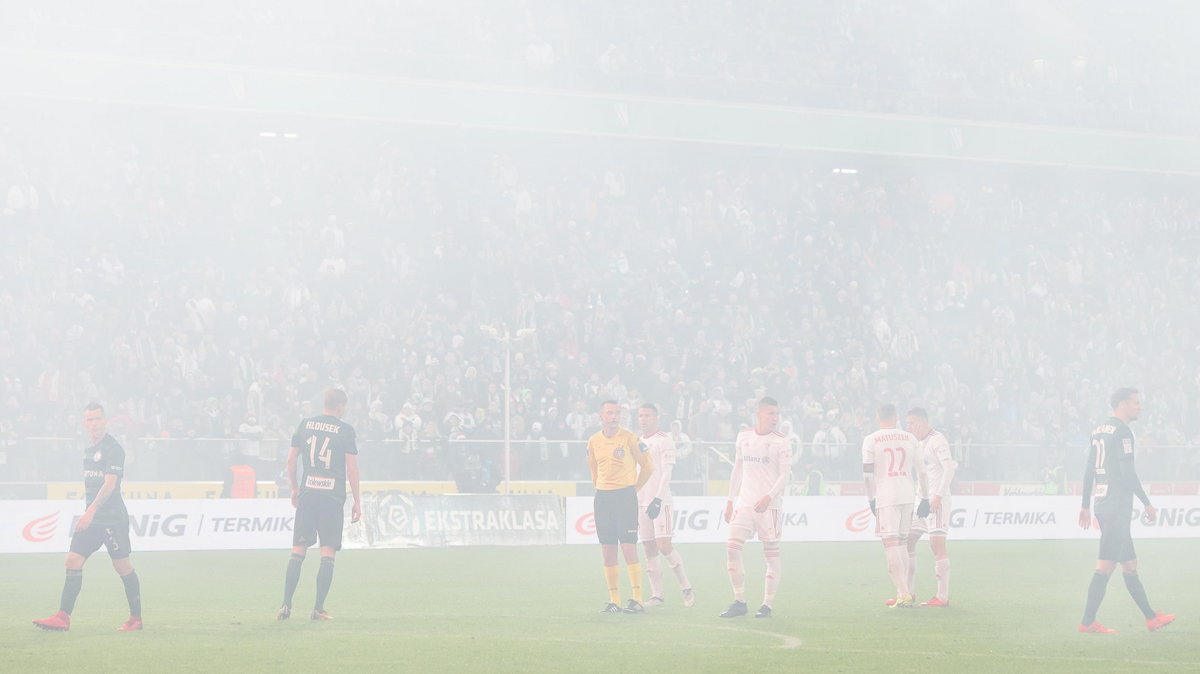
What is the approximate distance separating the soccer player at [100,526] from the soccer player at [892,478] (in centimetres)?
696

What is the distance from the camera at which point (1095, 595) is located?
11.4 m

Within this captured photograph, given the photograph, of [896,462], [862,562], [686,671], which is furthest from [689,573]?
[686,671]

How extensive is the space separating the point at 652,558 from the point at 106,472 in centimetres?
544

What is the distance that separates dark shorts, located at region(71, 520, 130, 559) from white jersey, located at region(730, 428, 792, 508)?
17.8ft

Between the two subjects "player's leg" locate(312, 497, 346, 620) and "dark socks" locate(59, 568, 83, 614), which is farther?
"player's leg" locate(312, 497, 346, 620)

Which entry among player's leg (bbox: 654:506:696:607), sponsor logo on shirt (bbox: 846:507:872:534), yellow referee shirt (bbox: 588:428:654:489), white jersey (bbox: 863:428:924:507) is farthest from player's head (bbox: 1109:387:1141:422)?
sponsor logo on shirt (bbox: 846:507:872:534)

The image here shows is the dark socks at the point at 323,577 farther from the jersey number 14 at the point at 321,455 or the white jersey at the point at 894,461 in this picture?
the white jersey at the point at 894,461

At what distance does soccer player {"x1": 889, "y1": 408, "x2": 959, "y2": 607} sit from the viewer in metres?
14.4

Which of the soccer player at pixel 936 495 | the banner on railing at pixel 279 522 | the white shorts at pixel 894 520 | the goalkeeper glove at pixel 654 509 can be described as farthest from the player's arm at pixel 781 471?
the banner on railing at pixel 279 522

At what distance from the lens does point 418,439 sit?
25812mm

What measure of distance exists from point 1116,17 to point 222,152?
22227 mm

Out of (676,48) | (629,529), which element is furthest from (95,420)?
(676,48)

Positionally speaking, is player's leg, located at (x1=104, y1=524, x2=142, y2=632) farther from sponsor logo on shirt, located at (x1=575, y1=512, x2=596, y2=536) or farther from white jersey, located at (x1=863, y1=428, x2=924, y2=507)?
sponsor logo on shirt, located at (x1=575, y1=512, x2=596, y2=536)

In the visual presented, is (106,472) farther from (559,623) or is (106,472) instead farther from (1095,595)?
(1095,595)
